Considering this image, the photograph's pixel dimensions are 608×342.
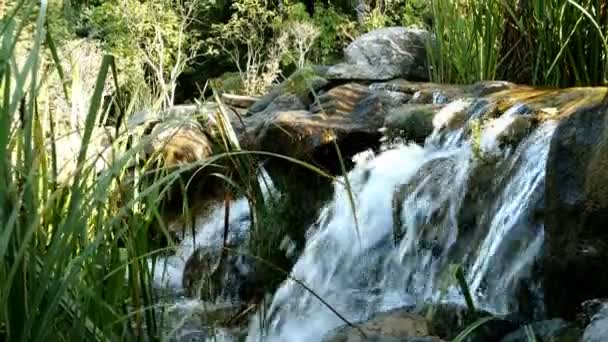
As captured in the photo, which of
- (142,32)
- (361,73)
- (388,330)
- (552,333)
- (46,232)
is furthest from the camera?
(142,32)

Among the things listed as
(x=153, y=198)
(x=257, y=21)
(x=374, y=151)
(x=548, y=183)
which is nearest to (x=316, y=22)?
(x=257, y=21)

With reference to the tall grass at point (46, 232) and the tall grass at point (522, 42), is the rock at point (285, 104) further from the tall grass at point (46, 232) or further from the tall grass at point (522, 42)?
the tall grass at point (46, 232)

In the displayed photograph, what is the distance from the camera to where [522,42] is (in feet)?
19.4

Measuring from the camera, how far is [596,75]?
4949 millimetres

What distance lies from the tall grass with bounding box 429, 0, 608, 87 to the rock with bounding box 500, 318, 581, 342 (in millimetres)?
1975

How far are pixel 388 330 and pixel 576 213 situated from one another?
0.74 metres

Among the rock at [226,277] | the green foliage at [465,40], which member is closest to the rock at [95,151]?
the rock at [226,277]

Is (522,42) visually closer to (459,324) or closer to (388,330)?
(459,324)

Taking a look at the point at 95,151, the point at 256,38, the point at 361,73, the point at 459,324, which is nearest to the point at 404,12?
the point at 256,38

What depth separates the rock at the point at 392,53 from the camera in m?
7.85

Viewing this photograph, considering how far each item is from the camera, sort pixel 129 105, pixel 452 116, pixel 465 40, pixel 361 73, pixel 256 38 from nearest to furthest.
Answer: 1. pixel 129 105
2. pixel 452 116
3. pixel 465 40
4. pixel 361 73
5. pixel 256 38

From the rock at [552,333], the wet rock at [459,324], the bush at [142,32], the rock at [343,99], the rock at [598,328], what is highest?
the bush at [142,32]

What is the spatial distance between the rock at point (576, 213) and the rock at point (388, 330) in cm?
48

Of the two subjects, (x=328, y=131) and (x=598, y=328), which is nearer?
(x=598, y=328)
